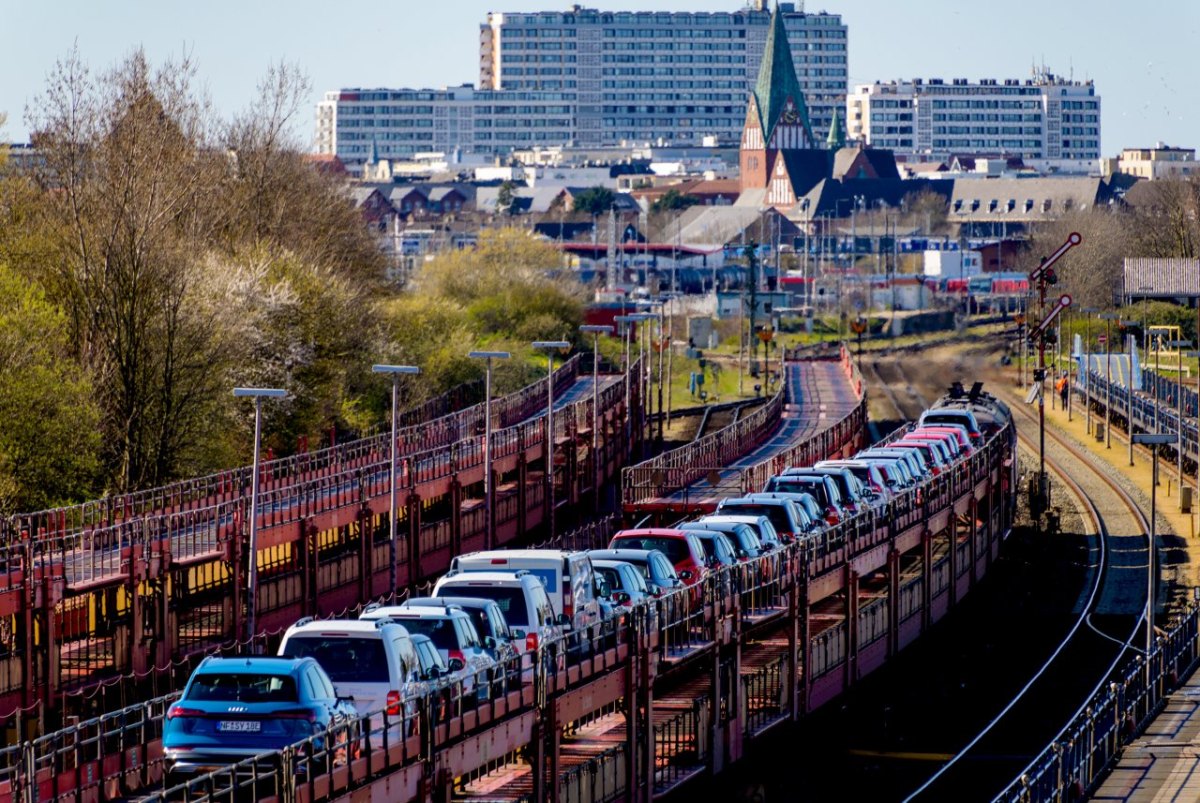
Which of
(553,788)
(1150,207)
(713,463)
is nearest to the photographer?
(553,788)

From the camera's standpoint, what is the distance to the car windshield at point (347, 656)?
28031 millimetres

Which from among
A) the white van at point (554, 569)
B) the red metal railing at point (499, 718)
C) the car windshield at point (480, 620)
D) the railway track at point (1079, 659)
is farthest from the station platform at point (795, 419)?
the car windshield at point (480, 620)

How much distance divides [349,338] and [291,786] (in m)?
54.6

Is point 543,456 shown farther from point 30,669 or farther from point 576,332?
point 576,332

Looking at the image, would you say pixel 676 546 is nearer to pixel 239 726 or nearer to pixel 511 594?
pixel 511 594

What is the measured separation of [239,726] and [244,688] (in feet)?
1.38

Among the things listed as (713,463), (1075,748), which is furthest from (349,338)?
(1075,748)

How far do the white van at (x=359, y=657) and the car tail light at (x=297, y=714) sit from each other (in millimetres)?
1925

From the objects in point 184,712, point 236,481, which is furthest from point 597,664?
point 236,481

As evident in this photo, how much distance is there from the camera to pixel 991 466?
201 ft

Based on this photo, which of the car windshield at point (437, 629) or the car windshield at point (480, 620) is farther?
the car windshield at point (480, 620)

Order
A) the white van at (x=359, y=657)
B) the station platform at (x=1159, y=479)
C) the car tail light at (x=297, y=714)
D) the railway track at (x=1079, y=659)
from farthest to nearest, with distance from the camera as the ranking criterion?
the station platform at (x=1159, y=479) → the railway track at (x=1079, y=659) → the white van at (x=359, y=657) → the car tail light at (x=297, y=714)

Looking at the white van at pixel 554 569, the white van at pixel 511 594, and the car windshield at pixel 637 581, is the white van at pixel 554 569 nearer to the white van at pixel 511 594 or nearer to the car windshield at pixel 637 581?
the white van at pixel 511 594

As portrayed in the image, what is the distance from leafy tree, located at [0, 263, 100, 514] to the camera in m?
52.0
